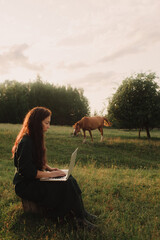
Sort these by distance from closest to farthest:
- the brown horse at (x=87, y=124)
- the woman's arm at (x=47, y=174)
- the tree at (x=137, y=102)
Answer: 1. the woman's arm at (x=47, y=174)
2. the brown horse at (x=87, y=124)
3. the tree at (x=137, y=102)

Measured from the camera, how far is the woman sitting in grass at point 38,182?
12.3 ft

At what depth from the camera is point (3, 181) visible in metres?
6.70

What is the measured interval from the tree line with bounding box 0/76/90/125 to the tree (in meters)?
27.2

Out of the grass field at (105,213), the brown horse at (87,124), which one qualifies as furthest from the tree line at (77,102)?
the grass field at (105,213)

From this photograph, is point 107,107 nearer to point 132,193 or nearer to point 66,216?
point 132,193

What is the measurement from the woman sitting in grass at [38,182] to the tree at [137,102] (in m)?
18.4

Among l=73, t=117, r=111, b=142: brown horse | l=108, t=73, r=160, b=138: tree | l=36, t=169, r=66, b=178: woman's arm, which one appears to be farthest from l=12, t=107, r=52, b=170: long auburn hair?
l=108, t=73, r=160, b=138: tree

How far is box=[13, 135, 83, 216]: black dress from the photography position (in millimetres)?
3735

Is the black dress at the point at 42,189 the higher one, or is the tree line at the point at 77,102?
the tree line at the point at 77,102

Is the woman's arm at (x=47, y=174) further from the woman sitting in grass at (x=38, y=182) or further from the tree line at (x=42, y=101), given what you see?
the tree line at (x=42, y=101)

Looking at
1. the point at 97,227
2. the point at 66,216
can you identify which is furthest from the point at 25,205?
the point at 97,227

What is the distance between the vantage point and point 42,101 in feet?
167

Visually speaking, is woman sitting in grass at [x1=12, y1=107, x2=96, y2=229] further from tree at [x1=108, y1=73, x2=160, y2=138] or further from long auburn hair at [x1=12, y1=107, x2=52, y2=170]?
tree at [x1=108, y1=73, x2=160, y2=138]

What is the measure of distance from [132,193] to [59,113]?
44.4m
